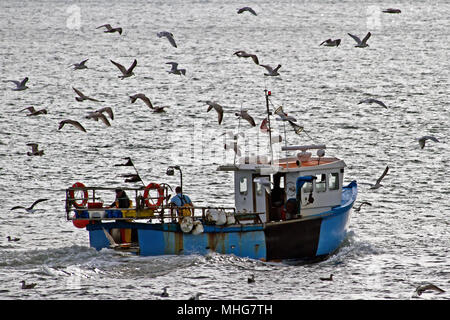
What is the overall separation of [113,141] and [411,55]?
62.7 m

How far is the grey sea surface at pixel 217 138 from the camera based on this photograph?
2903 centimetres

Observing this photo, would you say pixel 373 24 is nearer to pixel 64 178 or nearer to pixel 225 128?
pixel 225 128

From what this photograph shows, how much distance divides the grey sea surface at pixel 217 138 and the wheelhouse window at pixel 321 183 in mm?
2236

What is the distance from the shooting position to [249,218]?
3048 cm

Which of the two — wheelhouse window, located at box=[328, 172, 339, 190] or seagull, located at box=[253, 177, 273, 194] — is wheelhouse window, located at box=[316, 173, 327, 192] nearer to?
wheelhouse window, located at box=[328, 172, 339, 190]

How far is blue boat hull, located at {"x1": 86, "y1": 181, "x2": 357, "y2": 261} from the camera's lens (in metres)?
29.8

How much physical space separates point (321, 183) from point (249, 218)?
2.74m

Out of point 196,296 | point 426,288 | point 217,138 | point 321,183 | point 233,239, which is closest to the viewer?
point 196,296

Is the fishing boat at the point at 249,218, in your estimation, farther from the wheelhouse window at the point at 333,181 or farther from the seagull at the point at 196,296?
the seagull at the point at 196,296

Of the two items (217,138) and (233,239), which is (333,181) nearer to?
(233,239)

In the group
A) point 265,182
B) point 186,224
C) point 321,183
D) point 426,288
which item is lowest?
point 426,288

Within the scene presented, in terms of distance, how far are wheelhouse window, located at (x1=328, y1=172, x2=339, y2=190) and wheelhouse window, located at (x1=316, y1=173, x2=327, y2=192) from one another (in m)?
0.22

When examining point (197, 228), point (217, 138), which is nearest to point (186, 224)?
point (197, 228)

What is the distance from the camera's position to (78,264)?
97.3 feet
